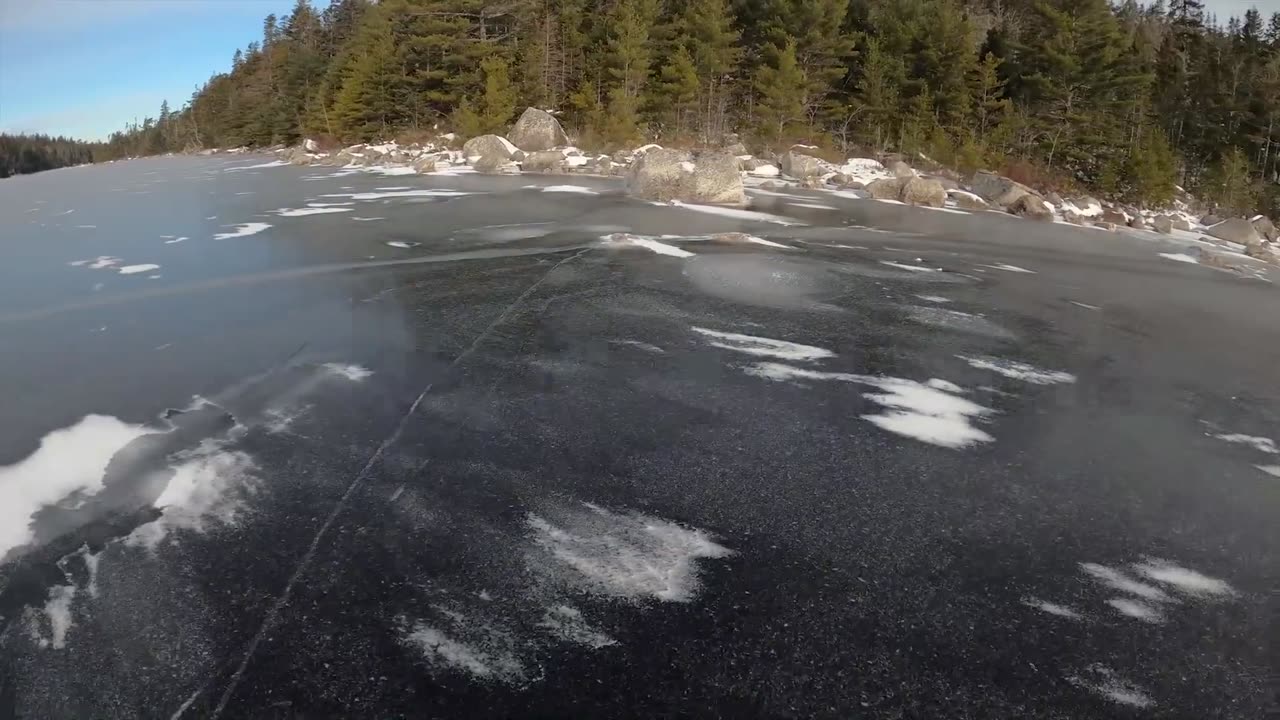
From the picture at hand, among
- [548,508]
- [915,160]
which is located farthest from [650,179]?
[915,160]

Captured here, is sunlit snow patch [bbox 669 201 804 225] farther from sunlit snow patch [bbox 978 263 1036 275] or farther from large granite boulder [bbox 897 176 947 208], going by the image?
large granite boulder [bbox 897 176 947 208]

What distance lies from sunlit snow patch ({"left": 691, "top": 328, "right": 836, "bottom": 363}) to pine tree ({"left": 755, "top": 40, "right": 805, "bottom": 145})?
24775mm

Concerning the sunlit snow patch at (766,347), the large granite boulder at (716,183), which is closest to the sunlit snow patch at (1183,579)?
the sunlit snow patch at (766,347)

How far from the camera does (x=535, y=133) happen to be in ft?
85.7

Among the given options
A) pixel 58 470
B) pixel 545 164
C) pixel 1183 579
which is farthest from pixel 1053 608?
pixel 545 164

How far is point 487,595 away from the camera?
7.47ft

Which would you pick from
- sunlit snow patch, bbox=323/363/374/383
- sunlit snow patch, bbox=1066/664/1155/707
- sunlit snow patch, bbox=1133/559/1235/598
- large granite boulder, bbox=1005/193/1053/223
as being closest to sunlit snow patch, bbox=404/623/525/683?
sunlit snow patch, bbox=1066/664/1155/707

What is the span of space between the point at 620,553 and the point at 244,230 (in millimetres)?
9400

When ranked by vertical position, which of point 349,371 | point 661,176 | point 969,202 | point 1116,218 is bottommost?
point 349,371

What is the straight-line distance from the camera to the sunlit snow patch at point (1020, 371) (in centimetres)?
439

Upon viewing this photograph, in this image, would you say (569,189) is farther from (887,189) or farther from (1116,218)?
(1116,218)

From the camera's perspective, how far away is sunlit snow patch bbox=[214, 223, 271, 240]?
30.6 ft

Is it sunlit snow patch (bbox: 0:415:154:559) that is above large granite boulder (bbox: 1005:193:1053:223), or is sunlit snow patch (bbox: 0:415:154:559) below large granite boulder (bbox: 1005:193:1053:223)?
below

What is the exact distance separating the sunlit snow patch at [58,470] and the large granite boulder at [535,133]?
23810 mm
